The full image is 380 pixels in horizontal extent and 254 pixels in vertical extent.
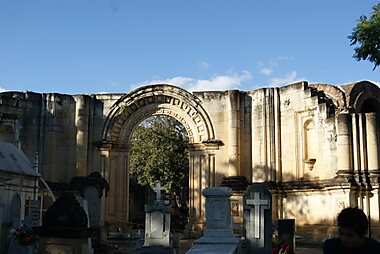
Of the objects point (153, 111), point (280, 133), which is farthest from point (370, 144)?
point (153, 111)

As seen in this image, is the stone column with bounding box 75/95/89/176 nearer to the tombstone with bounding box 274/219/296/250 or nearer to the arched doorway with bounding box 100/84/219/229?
A: the arched doorway with bounding box 100/84/219/229

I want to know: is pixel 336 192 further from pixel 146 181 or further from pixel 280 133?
pixel 146 181

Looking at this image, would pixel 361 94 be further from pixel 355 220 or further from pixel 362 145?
pixel 355 220

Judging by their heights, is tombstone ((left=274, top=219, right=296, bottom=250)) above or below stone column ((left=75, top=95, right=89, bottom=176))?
below

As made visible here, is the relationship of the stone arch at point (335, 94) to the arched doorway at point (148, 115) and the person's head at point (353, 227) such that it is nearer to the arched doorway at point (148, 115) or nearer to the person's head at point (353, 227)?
the arched doorway at point (148, 115)

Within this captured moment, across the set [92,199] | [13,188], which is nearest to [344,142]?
[92,199]

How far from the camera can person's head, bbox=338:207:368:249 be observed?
344cm

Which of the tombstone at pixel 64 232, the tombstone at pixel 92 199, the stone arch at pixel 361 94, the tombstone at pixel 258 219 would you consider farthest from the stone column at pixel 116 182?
the tombstone at pixel 64 232

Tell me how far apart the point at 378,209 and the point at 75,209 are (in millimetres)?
12848

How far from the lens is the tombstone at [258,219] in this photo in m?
13.5

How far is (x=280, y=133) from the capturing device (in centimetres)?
2097

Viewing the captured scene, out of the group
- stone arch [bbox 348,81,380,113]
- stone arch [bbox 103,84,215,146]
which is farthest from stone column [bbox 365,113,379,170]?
stone arch [bbox 103,84,215,146]

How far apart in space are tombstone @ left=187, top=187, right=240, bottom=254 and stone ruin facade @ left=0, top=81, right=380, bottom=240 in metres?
7.61

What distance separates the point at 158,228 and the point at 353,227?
37.6 ft
